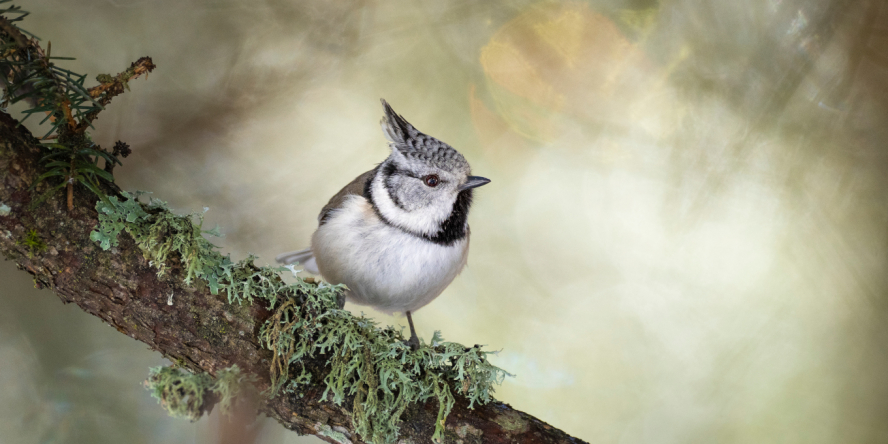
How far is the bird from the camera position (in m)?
1.43

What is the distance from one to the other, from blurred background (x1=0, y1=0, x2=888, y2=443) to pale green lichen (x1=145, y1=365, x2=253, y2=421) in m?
1.41

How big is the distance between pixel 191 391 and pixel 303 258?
109 centimetres

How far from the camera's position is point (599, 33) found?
7.46 ft

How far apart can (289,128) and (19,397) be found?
4.48ft

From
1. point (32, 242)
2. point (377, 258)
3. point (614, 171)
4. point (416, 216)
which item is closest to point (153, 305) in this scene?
point (32, 242)

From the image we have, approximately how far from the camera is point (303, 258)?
75.7 inches

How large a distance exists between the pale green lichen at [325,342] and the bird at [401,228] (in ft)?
0.81

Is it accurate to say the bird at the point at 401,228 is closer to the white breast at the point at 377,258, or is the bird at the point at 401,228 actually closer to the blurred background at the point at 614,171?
the white breast at the point at 377,258

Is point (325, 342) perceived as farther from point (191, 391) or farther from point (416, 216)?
point (416, 216)

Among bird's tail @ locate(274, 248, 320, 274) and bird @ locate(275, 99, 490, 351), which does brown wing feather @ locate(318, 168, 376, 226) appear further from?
bird's tail @ locate(274, 248, 320, 274)

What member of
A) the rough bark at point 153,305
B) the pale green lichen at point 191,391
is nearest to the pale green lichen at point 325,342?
the rough bark at point 153,305

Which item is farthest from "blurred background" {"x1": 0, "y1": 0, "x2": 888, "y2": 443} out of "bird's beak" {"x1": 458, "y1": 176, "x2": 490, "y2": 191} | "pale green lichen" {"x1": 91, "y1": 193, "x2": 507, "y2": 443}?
"pale green lichen" {"x1": 91, "y1": 193, "x2": 507, "y2": 443}

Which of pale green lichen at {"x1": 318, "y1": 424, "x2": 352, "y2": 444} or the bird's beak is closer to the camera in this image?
pale green lichen at {"x1": 318, "y1": 424, "x2": 352, "y2": 444}

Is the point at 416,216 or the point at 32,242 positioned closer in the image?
the point at 32,242
